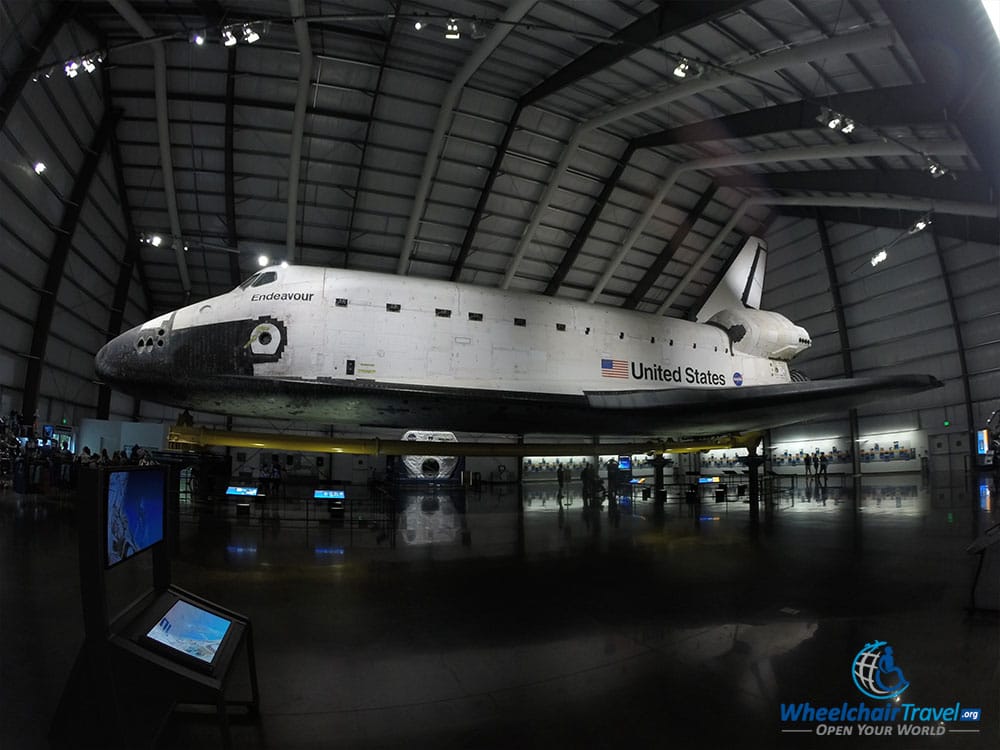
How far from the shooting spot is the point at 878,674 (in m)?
2.48

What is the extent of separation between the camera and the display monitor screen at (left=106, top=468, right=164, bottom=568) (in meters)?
1.89

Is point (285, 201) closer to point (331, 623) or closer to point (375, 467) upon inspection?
point (375, 467)

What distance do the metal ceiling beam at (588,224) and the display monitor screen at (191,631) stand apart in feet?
70.9

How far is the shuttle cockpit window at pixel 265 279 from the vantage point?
708 cm

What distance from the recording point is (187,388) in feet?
22.0

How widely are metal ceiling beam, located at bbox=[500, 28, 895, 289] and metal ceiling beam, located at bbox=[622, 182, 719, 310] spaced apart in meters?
6.39

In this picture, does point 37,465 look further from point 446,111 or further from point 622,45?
point 622,45

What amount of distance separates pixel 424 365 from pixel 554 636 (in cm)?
453

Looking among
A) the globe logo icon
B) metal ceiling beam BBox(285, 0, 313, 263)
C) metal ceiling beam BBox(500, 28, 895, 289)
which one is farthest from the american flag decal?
metal ceiling beam BBox(285, 0, 313, 263)

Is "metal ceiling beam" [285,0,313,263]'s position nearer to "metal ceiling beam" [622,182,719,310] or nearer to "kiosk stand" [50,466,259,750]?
"kiosk stand" [50,466,259,750]

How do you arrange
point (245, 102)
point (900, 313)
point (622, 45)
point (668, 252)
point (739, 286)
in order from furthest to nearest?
point (900, 313)
point (668, 252)
point (245, 102)
point (739, 286)
point (622, 45)

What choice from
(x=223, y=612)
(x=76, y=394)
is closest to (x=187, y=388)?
(x=223, y=612)

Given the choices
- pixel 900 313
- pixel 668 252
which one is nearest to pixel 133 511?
pixel 668 252

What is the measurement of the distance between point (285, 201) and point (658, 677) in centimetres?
2088
